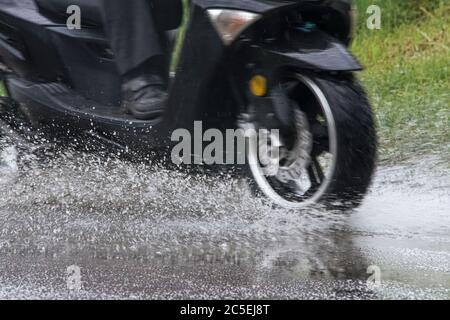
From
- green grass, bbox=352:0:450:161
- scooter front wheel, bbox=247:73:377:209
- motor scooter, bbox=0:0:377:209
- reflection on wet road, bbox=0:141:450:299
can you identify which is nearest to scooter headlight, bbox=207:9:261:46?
motor scooter, bbox=0:0:377:209

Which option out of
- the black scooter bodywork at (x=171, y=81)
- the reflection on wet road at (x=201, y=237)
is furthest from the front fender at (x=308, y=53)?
the reflection on wet road at (x=201, y=237)

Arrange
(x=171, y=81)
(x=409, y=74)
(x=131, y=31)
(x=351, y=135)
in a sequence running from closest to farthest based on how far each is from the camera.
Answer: (x=351, y=135) → (x=171, y=81) → (x=131, y=31) → (x=409, y=74)

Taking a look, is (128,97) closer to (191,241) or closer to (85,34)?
(85,34)

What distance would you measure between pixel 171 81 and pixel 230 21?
0.43 metres

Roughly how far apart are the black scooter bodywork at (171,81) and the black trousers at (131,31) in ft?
0.74

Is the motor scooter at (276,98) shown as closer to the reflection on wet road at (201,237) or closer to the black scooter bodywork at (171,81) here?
the black scooter bodywork at (171,81)

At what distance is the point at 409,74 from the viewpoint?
6.97m

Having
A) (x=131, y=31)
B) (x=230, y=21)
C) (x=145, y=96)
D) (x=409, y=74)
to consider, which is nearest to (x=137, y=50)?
(x=131, y=31)

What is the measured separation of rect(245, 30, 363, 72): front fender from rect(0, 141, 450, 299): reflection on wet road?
1.84 feet

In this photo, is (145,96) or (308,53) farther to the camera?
(145,96)

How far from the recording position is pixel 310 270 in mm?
3334

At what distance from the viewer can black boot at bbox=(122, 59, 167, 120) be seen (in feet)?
13.8

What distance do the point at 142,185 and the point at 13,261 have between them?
956 millimetres

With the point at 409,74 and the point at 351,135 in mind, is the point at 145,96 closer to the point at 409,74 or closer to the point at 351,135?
the point at 351,135
